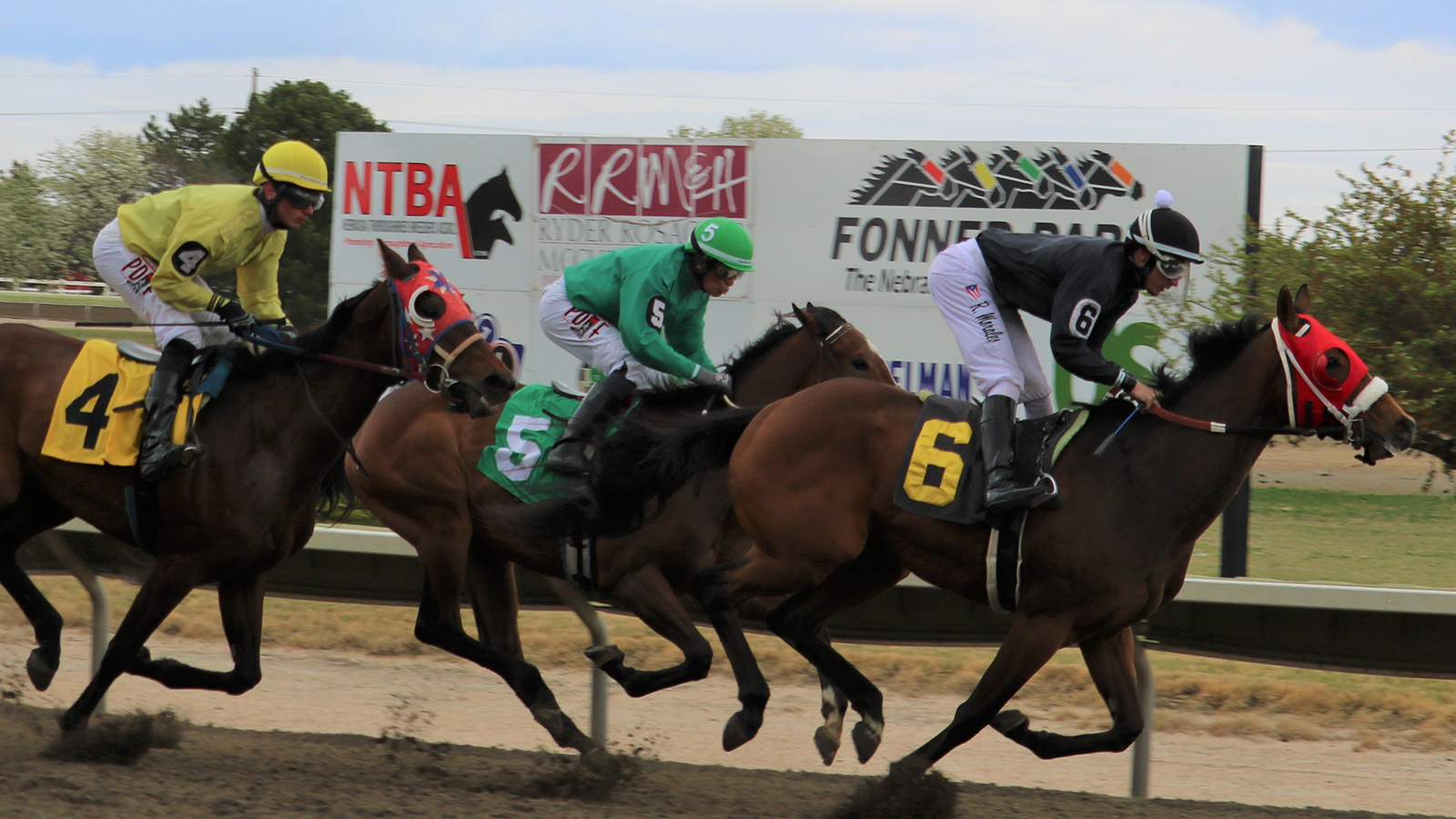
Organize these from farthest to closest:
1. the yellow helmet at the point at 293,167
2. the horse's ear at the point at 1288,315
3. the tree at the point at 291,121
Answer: the tree at the point at 291,121, the yellow helmet at the point at 293,167, the horse's ear at the point at 1288,315

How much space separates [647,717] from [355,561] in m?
1.32

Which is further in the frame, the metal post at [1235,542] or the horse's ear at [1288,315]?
the metal post at [1235,542]

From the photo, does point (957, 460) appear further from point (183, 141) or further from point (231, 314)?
point (183, 141)

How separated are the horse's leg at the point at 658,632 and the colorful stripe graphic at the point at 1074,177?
5.27 m

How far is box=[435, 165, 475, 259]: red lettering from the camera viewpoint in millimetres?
10125

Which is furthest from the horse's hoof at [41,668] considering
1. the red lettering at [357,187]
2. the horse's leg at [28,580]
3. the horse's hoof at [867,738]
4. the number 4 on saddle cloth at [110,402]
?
the red lettering at [357,187]

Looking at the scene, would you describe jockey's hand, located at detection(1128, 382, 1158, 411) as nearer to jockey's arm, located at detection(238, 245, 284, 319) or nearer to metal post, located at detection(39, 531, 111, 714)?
jockey's arm, located at detection(238, 245, 284, 319)

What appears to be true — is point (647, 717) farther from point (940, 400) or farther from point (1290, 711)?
point (1290, 711)

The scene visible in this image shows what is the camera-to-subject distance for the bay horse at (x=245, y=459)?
4145 millimetres

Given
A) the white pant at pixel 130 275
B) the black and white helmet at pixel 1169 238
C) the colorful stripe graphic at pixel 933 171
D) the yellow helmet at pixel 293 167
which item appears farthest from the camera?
the colorful stripe graphic at pixel 933 171

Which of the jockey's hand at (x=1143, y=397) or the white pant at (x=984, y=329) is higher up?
the white pant at (x=984, y=329)

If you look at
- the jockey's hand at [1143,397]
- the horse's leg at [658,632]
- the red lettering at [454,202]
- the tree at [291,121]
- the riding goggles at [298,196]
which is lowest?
the horse's leg at [658,632]

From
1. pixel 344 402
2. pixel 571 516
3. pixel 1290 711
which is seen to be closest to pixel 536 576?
pixel 571 516

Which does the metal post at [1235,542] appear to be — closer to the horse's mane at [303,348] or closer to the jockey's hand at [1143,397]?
the jockey's hand at [1143,397]
